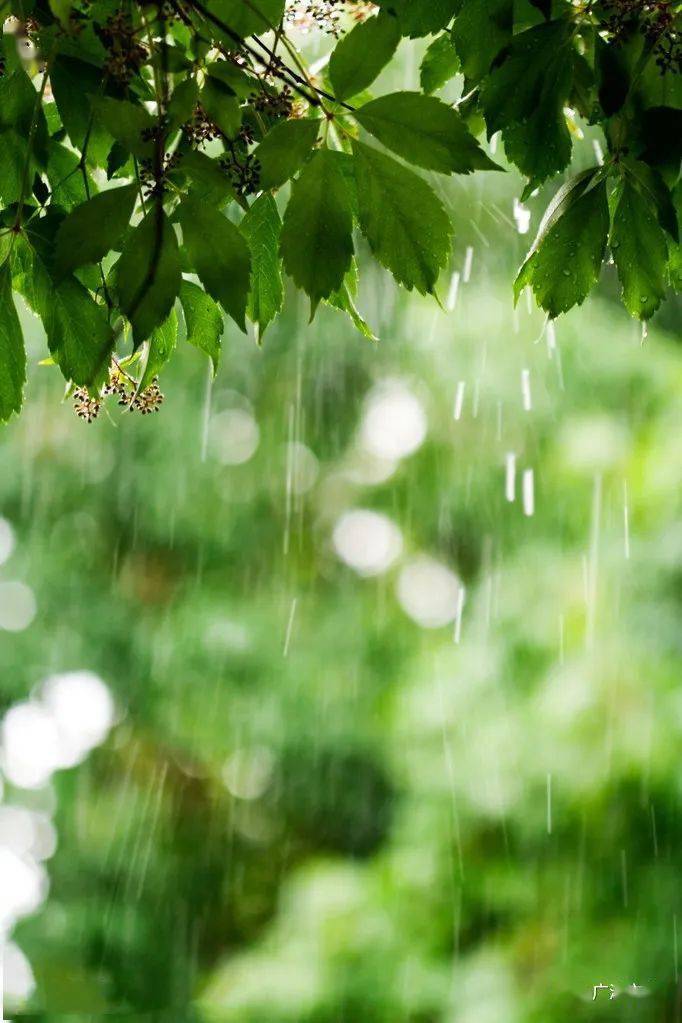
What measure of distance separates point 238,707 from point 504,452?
52.2 inches

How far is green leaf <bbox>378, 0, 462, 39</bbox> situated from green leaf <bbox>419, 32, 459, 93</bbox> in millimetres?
86

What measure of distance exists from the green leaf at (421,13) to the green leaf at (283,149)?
0.35 ft

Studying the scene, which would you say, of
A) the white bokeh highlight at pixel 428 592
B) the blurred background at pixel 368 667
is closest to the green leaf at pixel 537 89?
the blurred background at pixel 368 667

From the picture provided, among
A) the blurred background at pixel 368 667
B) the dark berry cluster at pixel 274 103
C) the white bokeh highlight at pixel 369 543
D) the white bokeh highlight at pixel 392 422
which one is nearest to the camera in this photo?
the dark berry cluster at pixel 274 103

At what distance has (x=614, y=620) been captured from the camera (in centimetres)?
304

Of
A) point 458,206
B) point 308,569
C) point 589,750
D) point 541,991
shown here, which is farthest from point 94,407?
point 458,206

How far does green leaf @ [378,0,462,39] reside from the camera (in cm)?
62

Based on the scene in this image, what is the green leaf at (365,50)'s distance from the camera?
579 mm

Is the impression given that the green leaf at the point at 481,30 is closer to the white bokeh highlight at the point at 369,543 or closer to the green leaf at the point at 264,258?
the green leaf at the point at 264,258

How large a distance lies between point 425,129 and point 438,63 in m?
0.18

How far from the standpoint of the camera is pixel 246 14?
623 millimetres

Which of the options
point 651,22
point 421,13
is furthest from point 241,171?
point 651,22

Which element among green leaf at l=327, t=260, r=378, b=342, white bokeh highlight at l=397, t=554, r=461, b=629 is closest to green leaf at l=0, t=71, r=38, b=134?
green leaf at l=327, t=260, r=378, b=342

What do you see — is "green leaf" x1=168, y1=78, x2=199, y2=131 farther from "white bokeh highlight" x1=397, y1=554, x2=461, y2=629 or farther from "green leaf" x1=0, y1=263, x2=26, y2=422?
"white bokeh highlight" x1=397, y1=554, x2=461, y2=629
